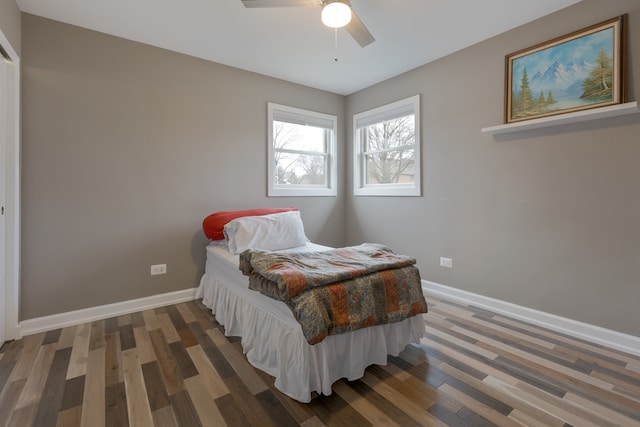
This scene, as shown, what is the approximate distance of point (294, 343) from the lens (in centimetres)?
170

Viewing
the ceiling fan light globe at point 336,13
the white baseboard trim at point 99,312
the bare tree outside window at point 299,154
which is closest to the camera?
the ceiling fan light globe at point 336,13

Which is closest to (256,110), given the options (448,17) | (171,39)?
(171,39)

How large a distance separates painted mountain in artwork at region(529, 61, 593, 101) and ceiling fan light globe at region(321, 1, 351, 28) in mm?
1766

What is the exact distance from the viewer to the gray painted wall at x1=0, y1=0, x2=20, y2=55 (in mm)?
2076

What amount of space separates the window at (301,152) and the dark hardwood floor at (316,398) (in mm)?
2080

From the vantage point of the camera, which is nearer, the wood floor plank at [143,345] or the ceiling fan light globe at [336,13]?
the ceiling fan light globe at [336,13]

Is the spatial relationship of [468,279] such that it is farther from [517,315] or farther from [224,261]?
[224,261]

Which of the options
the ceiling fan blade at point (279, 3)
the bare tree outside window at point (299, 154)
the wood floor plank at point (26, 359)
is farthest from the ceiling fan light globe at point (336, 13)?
the wood floor plank at point (26, 359)

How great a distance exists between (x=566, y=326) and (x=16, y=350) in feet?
13.7

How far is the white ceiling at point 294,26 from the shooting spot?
2387 millimetres

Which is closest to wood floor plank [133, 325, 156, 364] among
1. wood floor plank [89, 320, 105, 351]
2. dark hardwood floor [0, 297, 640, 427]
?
dark hardwood floor [0, 297, 640, 427]

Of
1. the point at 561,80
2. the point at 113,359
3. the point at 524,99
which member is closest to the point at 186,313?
the point at 113,359

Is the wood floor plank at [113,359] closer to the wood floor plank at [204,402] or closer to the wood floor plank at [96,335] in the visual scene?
the wood floor plank at [96,335]

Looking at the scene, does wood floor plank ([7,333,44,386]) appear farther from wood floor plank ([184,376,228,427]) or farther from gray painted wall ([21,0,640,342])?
wood floor plank ([184,376,228,427])
